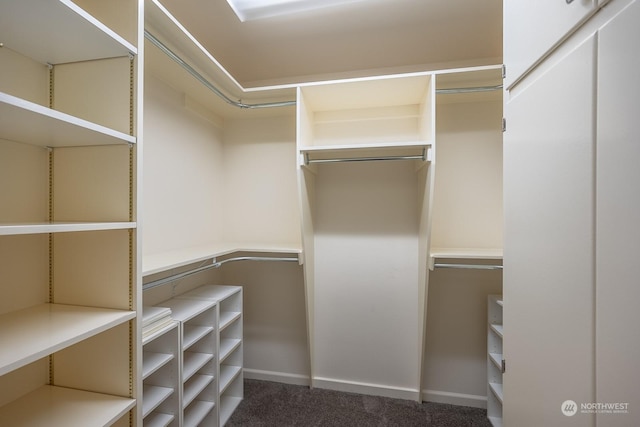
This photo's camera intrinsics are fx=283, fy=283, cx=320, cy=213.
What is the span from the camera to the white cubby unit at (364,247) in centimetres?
217

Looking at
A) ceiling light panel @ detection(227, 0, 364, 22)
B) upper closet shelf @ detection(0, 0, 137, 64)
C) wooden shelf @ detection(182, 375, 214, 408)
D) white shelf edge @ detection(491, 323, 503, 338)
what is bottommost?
wooden shelf @ detection(182, 375, 214, 408)

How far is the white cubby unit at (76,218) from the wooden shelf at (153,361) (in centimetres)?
23

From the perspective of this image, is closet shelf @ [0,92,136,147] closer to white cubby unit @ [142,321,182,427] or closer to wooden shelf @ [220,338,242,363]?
white cubby unit @ [142,321,182,427]

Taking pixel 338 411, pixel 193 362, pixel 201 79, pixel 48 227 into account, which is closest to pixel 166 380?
pixel 193 362

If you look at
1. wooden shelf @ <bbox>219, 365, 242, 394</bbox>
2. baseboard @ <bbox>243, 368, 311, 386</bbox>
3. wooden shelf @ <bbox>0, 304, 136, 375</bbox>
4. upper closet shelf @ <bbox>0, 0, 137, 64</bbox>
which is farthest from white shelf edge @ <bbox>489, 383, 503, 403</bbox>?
upper closet shelf @ <bbox>0, 0, 137, 64</bbox>

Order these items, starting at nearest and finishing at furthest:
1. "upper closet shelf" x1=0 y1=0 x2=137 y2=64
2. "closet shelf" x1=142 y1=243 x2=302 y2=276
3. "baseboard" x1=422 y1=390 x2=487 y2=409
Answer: "upper closet shelf" x1=0 y1=0 x2=137 y2=64, "closet shelf" x1=142 y1=243 x2=302 y2=276, "baseboard" x1=422 y1=390 x2=487 y2=409

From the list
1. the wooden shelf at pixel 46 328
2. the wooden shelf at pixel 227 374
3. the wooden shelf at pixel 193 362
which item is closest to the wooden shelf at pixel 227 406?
the wooden shelf at pixel 227 374

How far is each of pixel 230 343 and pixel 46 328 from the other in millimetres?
1320

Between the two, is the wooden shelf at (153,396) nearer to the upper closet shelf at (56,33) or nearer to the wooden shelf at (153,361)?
the wooden shelf at (153,361)

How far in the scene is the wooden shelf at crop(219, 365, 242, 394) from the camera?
1943 mm

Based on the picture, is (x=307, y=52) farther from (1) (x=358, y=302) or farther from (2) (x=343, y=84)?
(1) (x=358, y=302)

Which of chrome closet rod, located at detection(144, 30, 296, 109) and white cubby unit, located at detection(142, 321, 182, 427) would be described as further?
white cubby unit, located at detection(142, 321, 182, 427)

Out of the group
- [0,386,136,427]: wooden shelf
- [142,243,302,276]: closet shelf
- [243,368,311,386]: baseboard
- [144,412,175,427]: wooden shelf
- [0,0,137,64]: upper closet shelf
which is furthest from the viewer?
[243,368,311,386]: baseboard

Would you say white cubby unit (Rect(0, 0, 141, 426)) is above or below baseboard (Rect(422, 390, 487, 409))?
above
